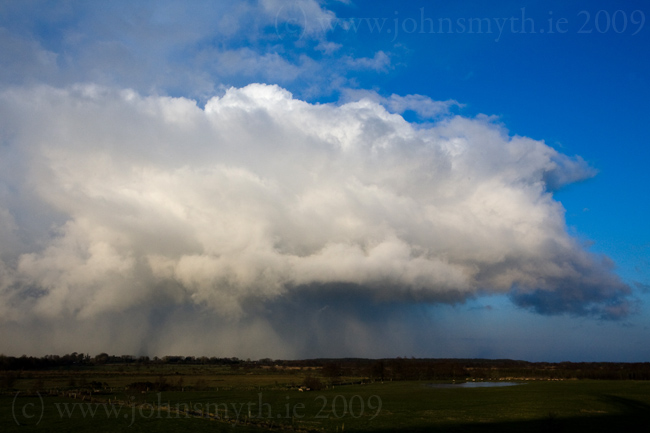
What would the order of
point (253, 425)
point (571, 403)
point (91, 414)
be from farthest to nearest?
point (571, 403), point (91, 414), point (253, 425)

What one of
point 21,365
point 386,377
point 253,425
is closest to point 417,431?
point 253,425

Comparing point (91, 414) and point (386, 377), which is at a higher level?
point (91, 414)

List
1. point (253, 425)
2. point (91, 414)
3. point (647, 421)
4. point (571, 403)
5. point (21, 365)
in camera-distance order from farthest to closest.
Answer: point (21, 365), point (571, 403), point (91, 414), point (647, 421), point (253, 425)

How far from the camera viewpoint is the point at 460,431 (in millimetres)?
47531

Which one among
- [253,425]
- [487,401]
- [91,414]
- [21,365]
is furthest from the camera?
[21,365]

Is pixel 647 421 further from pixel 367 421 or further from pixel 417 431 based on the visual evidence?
pixel 367 421

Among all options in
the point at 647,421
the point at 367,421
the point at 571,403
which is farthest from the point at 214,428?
the point at 571,403

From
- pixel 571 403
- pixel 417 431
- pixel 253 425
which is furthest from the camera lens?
pixel 571 403

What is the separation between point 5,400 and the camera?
7731 centimetres

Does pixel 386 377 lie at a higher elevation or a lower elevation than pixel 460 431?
lower

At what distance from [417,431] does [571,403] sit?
40387mm

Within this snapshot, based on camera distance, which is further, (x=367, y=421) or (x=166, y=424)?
(x=367, y=421)

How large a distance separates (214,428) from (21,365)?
181 metres

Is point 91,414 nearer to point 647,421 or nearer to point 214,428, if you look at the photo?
point 214,428
